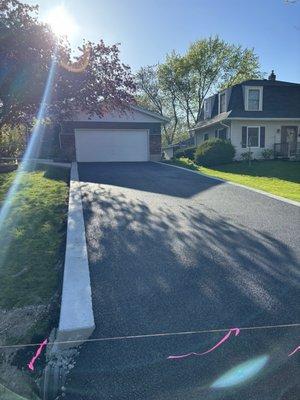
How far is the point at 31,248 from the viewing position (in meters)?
5.09

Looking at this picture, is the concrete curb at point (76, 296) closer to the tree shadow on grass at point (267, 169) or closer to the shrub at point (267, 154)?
the tree shadow on grass at point (267, 169)

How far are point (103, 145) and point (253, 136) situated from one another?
10125mm

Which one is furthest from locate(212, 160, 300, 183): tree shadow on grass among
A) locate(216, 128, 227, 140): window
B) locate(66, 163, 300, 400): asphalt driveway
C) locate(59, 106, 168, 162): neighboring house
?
locate(66, 163, 300, 400): asphalt driveway

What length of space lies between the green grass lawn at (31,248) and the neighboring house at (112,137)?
42.2 ft

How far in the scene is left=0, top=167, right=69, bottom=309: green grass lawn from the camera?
12.3 ft

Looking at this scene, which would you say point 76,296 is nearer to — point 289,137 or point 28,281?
point 28,281

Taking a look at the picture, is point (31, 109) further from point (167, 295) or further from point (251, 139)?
point (251, 139)

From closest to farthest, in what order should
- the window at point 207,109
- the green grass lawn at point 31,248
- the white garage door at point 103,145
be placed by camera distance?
1. the green grass lawn at point 31,248
2. the white garage door at point 103,145
3. the window at point 207,109

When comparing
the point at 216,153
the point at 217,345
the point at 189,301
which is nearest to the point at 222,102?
the point at 216,153

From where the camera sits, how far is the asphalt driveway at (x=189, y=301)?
2.49m

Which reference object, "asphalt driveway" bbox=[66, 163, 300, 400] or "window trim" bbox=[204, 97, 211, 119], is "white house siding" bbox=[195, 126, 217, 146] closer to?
"window trim" bbox=[204, 97, 211, 119]

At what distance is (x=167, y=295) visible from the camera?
3719mm

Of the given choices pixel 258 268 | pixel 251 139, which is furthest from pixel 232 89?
pixel 258 268

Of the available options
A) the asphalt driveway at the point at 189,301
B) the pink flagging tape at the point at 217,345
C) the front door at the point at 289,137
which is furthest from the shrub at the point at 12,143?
the pink flagging tape at the point at 217,345
